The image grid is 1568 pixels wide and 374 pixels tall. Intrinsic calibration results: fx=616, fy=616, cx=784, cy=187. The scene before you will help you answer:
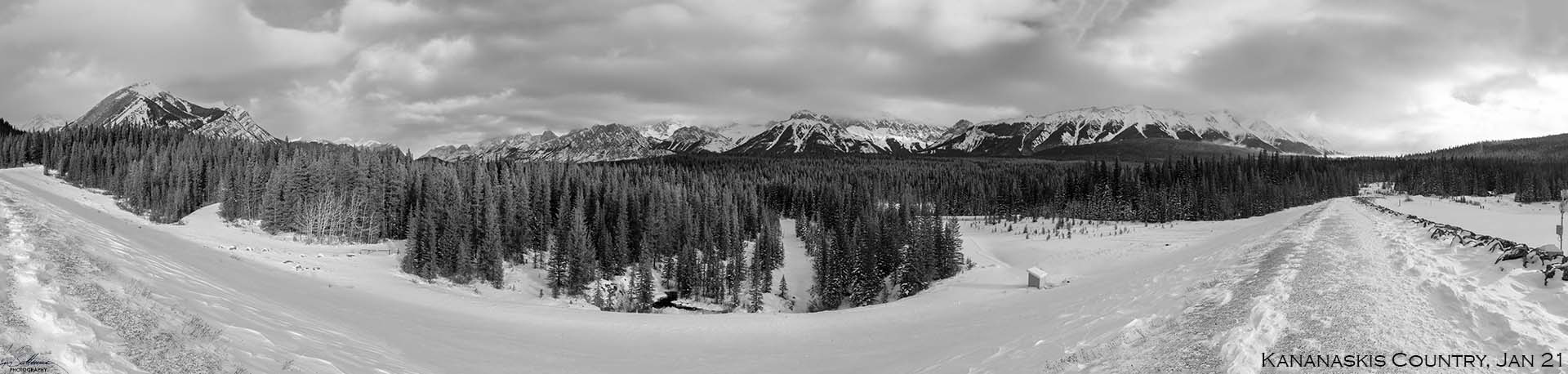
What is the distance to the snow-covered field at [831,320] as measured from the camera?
32.8ft

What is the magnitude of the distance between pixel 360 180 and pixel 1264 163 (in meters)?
185

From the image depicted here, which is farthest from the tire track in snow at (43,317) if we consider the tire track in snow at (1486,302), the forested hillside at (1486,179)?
the forested hillside at (1486,179)

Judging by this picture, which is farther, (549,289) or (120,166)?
(120,166)

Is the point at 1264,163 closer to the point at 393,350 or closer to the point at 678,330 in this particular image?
the point at 678,330

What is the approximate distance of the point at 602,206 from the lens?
9275 cm

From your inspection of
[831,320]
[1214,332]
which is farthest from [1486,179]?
[1214,332]

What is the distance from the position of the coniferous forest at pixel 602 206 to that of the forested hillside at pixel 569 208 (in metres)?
0.31

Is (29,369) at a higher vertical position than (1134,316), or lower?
higher

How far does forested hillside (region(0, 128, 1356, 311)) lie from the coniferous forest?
0.31m

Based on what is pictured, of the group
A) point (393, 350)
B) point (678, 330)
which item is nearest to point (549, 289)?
point (678, 330)

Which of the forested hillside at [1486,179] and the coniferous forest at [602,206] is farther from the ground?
the forested hillside at [1486,179]

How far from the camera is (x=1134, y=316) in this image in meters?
16.3

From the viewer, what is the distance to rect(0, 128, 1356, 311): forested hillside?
6862cm

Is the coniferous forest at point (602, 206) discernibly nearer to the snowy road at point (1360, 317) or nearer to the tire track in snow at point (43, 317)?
the snowy road at point (1360, 317)
